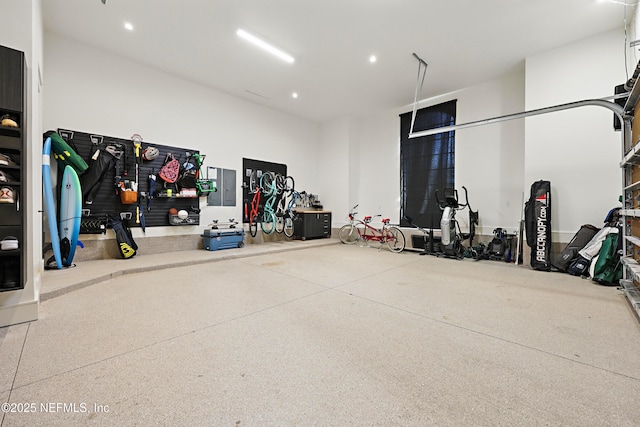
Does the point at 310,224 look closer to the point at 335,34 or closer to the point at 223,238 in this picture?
the point at 223,238

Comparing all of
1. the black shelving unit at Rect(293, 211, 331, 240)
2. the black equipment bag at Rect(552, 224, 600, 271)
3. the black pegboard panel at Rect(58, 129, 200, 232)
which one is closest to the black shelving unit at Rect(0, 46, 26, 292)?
the black pegboard panel at Rect(58, 129, 200, 232)

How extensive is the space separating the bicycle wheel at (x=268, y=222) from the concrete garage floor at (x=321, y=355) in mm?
3479

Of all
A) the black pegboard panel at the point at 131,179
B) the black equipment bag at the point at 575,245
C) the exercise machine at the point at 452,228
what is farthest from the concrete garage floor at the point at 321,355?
the exercise machine at the point at 452,228

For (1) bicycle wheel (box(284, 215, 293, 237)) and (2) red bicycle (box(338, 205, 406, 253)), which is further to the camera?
(1) bicycle wheel (box(284, 215, 293, 237))

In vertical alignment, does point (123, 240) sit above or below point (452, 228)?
below

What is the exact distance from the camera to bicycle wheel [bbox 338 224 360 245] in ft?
23.9

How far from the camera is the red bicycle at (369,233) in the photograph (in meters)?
6.25

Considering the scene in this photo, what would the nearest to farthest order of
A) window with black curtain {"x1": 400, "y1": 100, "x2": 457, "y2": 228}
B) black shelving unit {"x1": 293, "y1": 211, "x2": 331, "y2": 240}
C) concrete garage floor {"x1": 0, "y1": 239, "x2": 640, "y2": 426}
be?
concrete garage floor {"x1": 0, "y1": 239, "x2": 640, "y2": 426} < window with black curtain {"x1": 400, "y1": 100, "x2": 457, "y2": 228} < black shelving unit {"x1": 293, "y1": 211, "x2": 331, "y2": 240}

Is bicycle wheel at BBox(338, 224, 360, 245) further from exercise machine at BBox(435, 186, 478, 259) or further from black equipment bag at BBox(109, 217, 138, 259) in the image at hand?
black equipment bag at BBox(109, 217, 138, 259)

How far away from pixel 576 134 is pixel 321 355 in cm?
546

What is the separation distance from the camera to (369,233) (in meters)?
7.23

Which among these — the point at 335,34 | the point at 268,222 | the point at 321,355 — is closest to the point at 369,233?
the point at 268,222

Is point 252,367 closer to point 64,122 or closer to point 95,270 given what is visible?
point 95,270

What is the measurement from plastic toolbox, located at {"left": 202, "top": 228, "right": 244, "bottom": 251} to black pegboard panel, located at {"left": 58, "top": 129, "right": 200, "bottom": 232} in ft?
1.52
